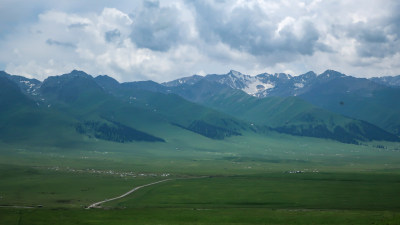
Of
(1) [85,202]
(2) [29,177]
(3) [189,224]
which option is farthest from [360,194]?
(2) [29,177]

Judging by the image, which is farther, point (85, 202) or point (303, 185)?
point (303, 185)

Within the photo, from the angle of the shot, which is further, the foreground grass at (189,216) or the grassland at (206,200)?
the grassland at (206,200)

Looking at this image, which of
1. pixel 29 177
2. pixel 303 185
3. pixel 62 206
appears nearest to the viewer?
pixel 62 206

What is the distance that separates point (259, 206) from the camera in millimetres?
135625

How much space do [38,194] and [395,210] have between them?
107 meters

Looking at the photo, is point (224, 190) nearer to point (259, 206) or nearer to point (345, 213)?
point (259, 206)

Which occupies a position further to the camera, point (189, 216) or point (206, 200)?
point (206, 200)

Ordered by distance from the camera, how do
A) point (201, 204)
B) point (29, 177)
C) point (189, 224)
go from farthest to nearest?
point (29, 177), point (201, 204), point (189, 224)

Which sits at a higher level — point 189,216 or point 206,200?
point 206,200

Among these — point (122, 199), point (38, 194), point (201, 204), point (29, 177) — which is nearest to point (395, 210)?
point (201, 204)

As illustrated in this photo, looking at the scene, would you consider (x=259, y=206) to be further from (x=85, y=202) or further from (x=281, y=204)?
(x=85, y=202)

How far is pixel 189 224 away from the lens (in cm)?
10544

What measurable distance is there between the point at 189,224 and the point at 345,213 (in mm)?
38808

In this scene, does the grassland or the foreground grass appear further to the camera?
the grassland
